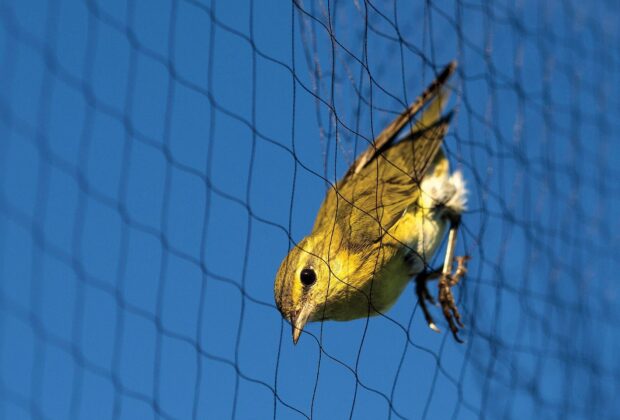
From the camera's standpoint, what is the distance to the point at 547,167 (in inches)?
220

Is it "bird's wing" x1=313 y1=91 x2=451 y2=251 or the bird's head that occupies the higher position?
"bird's wing" x1=313 y1=91 x2=451 y2=251

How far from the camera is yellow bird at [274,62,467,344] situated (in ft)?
15.4

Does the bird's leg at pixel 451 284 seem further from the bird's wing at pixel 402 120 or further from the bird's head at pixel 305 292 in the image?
the bird's head at pixel 305 292

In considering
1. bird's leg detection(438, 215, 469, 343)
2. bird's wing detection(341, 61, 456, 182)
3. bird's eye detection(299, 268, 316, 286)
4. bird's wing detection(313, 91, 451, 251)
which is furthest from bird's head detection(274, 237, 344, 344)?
bird's leg detection(438, 215, 469, 343)

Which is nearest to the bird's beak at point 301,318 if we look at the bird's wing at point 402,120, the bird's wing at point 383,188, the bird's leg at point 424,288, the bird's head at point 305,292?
the bird's head at point 305,292

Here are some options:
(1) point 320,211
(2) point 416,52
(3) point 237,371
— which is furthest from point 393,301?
(3) point 237,371

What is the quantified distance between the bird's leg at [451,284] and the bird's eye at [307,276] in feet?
Result: 2.74

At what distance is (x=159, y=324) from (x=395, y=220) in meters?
2.10

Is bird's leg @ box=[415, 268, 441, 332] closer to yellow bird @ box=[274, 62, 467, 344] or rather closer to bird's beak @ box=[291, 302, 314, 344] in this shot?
yellow bird @ box=[274, 62, 467, 344]

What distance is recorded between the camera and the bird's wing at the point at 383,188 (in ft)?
15.8

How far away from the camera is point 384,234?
4848mm

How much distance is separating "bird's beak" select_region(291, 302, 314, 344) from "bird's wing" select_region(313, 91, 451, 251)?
283mm

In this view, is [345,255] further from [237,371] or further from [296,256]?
[237,371]

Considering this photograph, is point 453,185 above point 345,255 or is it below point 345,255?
above
